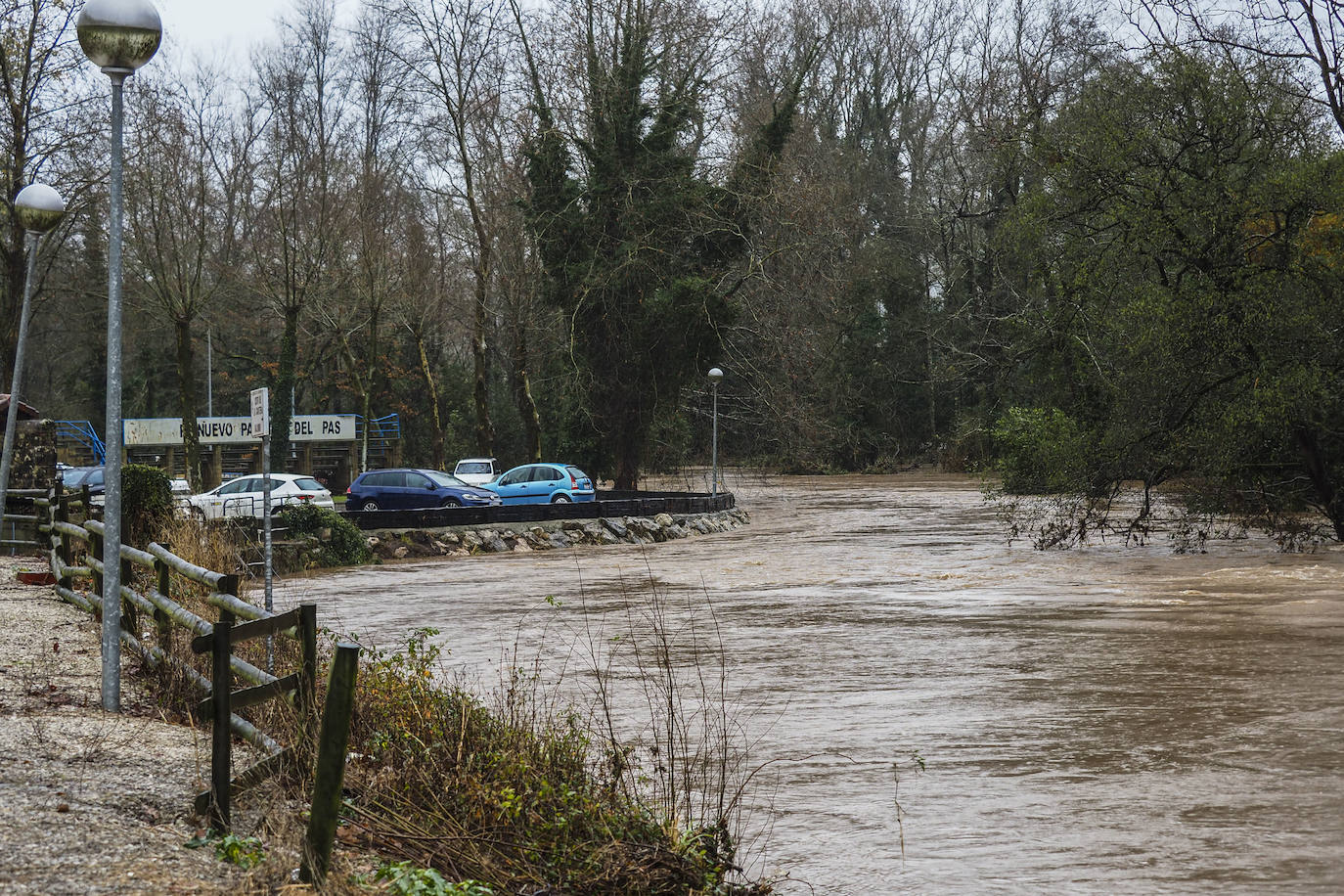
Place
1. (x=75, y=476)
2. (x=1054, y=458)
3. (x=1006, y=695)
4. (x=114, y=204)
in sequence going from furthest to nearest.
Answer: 1. (x=75, y=476)
2. (x=1054, y=458)
3. (x=1006, y=695)
4. (x=114, y=204)

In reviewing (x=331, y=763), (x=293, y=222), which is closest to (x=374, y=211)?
(x=293, y=222)

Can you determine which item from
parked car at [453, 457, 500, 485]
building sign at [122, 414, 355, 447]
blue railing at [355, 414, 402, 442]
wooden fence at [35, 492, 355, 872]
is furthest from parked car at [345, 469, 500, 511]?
wooden fence at [35, 492, 355, 872]

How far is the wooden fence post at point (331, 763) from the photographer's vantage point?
206 inches

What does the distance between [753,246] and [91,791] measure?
36.7 meters

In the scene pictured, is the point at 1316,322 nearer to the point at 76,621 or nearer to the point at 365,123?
the point at 76,621

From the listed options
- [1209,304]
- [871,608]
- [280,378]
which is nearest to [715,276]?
[280,378]

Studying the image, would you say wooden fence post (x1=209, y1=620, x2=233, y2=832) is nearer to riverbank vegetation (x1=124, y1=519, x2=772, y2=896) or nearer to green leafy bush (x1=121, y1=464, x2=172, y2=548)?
riverbank vegetation (x1=124, y1=519, x2=772, y2=896)

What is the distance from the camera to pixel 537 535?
104 ft

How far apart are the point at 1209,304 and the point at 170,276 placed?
28.5 metres

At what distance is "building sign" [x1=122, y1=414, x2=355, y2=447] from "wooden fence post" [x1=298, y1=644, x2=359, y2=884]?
1685 inches

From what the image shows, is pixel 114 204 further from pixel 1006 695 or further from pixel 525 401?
pixel 525 401

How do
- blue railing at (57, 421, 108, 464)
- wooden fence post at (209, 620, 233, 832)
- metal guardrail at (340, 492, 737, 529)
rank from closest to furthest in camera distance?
wooden fence post at (209, 620, 233, 832), metal guardrail at (340, 492, 737, 529), blue railing at (57, 421, 108, 464)

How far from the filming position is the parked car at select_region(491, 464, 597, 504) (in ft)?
123

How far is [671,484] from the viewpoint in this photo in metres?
48.8
